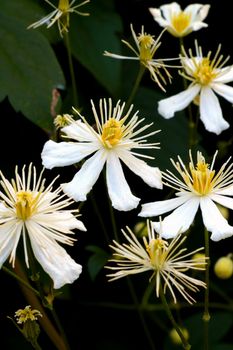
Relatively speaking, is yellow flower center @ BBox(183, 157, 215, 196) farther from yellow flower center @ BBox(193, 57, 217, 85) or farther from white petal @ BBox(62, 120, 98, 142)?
yellow flower center @ BBox(193, 57, 217, 85)

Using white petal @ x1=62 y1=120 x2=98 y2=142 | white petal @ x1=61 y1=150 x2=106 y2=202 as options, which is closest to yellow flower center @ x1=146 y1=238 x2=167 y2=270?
white petal @ x1=61 y1=150 x2=106 y2=202

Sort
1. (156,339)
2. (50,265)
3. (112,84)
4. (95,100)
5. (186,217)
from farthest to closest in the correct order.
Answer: (156,339)
(95,100)
(112,84)
(186,217)
(50,265)

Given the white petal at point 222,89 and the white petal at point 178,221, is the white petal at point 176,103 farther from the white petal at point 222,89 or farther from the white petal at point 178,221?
the white petal at point 178,221

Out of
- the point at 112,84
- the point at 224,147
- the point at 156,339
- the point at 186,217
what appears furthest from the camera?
the point at 156,339

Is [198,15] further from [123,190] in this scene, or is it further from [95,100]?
[123,190]

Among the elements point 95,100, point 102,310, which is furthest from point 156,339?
point 95,100

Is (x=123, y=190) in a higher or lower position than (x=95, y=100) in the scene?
lower
